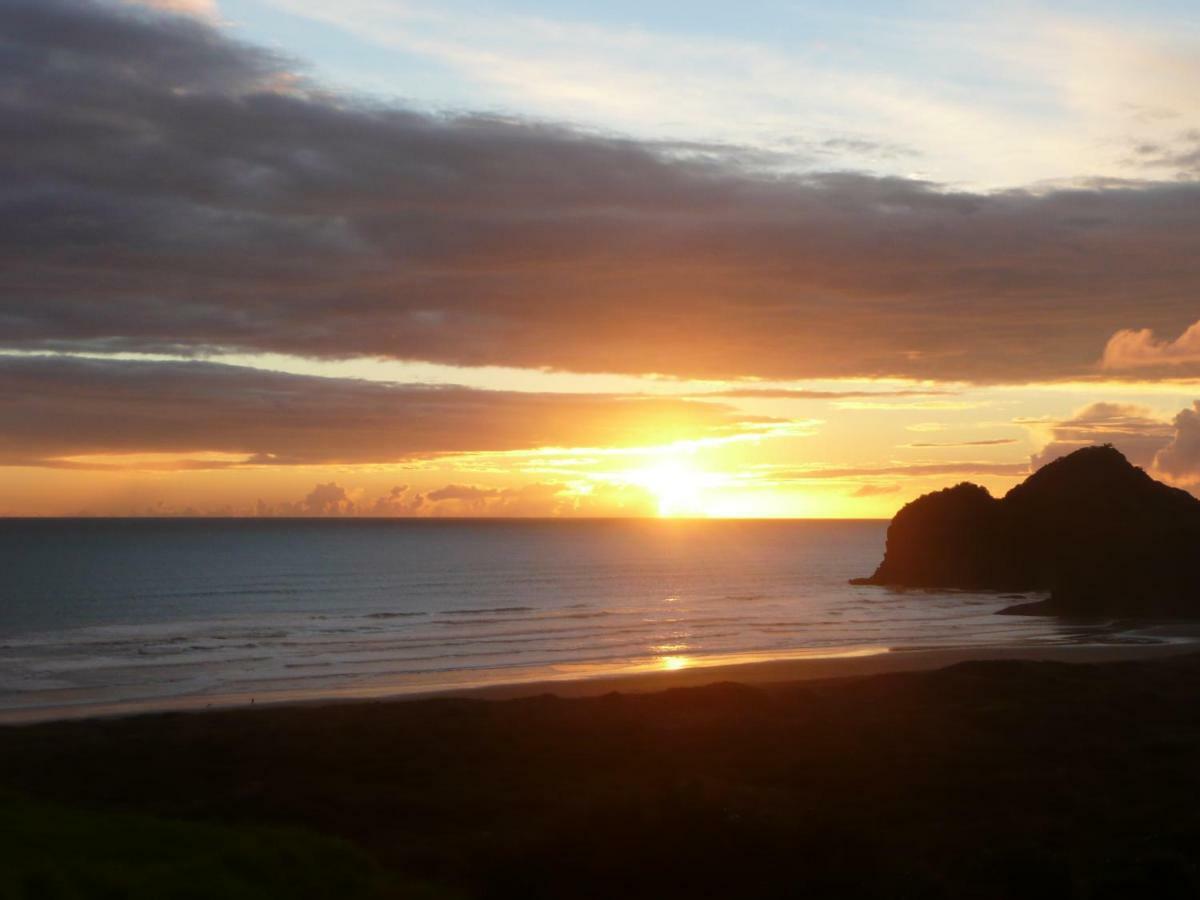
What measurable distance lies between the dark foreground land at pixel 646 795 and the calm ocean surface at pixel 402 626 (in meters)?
13.0

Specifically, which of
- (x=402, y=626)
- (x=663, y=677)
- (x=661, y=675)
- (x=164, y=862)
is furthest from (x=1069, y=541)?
(x=164, y=862)

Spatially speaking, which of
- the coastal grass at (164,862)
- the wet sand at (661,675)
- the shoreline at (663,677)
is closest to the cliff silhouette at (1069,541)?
the wet sand at (661,675)

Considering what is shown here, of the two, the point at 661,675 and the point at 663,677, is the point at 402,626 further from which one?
the point at 663,677

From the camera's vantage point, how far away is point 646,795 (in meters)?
23.4

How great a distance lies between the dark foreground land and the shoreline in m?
4.00

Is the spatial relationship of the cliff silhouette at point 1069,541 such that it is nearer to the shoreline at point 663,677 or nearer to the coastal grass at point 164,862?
the shoreline at point 663,677

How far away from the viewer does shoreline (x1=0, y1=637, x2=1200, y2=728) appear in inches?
1587

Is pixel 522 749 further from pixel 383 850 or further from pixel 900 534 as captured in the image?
pixel 900 534

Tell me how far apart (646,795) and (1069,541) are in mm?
70972

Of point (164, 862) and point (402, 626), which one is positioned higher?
point (164, 862)

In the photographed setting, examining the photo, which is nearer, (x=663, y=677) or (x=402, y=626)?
(x=663, y=677)

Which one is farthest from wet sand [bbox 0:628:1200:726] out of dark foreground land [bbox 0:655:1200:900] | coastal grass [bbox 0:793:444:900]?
coastal grass [bbox 0:793:444:900]

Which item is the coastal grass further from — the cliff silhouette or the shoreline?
the cliff silhouette

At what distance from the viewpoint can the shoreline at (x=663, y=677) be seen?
4031 cm
